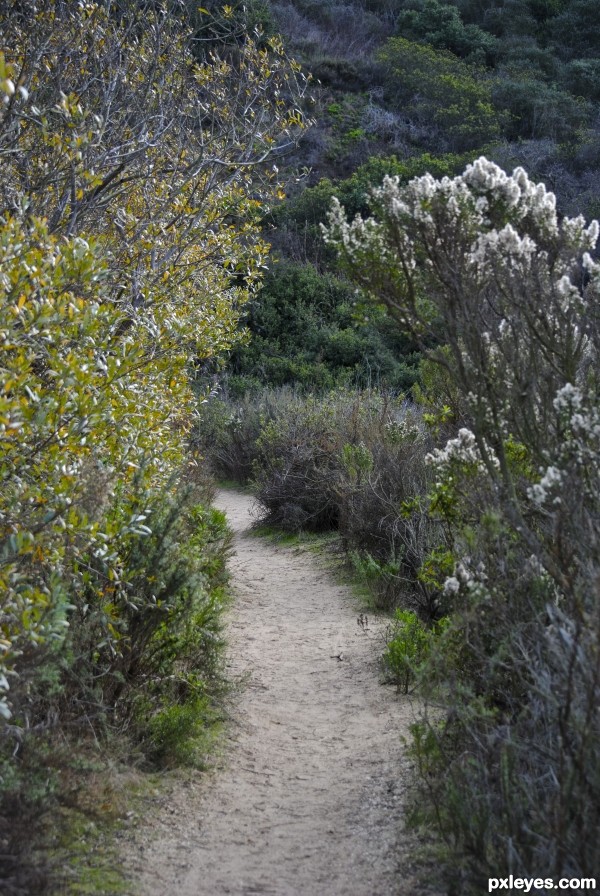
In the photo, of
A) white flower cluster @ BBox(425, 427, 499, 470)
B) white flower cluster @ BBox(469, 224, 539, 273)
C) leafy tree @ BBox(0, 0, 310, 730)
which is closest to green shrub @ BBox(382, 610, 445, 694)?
white flower cluster @ BBox(425, 427, 499, 470)

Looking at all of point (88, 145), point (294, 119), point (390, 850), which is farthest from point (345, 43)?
point (390, 850)

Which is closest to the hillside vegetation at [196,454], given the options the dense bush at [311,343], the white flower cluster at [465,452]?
the white flower cluster at [465,452]

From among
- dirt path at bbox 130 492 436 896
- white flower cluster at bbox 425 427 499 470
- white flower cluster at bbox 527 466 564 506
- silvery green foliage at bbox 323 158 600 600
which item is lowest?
dirt path at bbox 130 492 436 896

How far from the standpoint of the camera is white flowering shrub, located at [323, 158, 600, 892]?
3.03 m

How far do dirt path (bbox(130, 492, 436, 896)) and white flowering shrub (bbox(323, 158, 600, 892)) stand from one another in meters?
0.45

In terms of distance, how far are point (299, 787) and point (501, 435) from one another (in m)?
2.11

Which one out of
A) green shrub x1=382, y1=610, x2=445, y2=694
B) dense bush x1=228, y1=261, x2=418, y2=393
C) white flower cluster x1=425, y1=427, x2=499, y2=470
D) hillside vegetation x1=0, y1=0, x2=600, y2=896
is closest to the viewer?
hillside vegetation x1=0, y1=0, x2=600, y2=896

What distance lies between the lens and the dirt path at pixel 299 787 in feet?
11.1

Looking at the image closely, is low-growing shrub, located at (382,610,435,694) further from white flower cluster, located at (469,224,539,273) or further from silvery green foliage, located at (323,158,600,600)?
white flower cluster, located at (469,224,539,273)

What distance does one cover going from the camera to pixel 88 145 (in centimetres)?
480

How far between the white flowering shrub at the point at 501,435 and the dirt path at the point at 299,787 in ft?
1.48

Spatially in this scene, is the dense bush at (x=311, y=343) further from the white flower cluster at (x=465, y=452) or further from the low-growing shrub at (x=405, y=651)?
the white flower cluster at (x=465, y=452)

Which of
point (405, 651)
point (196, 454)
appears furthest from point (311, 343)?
point (405, 651)

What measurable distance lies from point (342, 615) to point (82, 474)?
4040 millimetres
